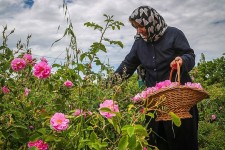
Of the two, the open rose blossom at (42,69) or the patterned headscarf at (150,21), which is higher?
the patterned headscarf at (150,21)

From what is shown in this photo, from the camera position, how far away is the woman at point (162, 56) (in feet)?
10.5

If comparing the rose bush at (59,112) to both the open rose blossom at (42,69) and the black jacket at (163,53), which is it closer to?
the open rose blossom at (42,69)

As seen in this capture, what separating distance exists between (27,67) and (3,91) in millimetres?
261

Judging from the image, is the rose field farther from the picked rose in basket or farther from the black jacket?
the black jacket

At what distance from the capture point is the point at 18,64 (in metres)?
2.21

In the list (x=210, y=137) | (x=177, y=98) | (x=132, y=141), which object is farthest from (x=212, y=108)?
(x=132, y=141)

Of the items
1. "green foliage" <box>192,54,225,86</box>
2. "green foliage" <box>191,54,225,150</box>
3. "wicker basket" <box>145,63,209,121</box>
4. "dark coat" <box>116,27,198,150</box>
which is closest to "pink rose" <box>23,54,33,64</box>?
"wicker basket" <box>145,63,209,121</box>

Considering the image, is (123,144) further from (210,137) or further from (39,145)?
(210,137)

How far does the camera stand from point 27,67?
2.37m

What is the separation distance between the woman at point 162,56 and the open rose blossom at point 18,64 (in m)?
1.17

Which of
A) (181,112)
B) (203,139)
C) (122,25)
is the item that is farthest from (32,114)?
(203,139)

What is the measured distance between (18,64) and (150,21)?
1488 millimetres

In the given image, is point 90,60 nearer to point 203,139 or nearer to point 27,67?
point 27,67

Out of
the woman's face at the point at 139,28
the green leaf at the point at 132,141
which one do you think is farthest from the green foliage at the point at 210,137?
the green leaf at the point at 132,141
